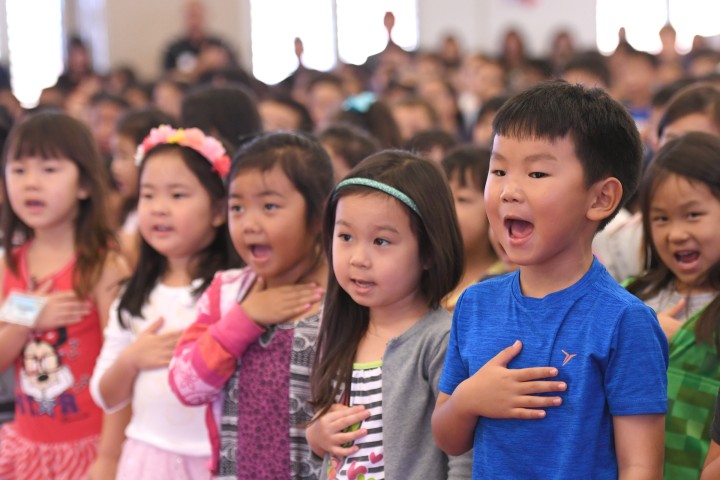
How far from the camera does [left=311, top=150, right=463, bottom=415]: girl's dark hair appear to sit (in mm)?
1941

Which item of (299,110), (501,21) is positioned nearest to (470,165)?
(299,110)

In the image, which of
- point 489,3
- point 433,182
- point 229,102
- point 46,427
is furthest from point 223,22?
point 433,182

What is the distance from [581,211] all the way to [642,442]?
378mm

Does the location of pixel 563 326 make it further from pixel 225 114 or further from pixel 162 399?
pixel 225 114

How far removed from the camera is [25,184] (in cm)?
290

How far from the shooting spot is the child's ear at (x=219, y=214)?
265 centimetres

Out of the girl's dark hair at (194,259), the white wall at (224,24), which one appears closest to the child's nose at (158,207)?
the girl's dark hair at (194,259)

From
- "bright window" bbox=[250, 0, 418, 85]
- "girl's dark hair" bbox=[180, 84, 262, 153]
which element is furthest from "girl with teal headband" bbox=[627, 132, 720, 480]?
"bright window" bbox=[250, 0, 418, 85]

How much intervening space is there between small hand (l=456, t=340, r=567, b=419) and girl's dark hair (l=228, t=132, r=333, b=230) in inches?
32.1

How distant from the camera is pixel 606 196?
158cm

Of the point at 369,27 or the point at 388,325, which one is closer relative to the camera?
the point at 388,325

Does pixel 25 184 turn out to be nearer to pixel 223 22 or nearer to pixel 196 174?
pixel 196 174

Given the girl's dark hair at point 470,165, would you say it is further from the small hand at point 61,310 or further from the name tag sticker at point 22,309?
the name tag sticker at point 22,309

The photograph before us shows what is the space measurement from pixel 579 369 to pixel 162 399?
1361mm
